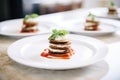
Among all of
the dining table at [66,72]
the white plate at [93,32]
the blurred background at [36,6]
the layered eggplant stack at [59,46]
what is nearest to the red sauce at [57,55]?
the layered eggplant stack at [59,46]

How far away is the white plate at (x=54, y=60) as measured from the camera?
33.9 inches

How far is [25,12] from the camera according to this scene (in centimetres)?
332

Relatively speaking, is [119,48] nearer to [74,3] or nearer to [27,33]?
[27,33]

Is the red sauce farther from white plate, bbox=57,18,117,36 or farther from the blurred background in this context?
the blurred background

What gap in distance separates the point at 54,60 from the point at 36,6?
2.71 meters

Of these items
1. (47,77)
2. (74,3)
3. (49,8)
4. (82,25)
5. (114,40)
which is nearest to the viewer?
(47,77)

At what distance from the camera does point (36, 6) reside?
3.57m

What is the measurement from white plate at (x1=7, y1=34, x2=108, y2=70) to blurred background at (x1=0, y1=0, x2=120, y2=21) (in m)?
1.79

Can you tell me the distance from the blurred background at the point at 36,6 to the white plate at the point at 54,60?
1.79 m

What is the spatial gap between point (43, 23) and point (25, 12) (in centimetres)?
175

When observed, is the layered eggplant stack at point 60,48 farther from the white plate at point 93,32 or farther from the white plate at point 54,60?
the white plate at point 93,32

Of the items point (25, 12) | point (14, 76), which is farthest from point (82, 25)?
point (25, 12)

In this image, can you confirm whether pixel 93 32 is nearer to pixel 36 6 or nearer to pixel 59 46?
pixel 59 46

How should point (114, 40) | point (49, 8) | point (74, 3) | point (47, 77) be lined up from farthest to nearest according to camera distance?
point (74, 3)
point (49, 8)
point (114, 40)
point (47, 77)
